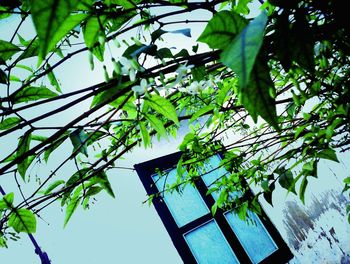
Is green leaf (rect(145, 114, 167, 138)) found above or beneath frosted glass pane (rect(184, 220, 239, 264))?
above

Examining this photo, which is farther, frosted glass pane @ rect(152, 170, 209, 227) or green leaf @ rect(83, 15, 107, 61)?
frosted glass pane @ rect(152, 170, 209, 227)

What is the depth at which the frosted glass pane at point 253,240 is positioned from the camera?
127 inches

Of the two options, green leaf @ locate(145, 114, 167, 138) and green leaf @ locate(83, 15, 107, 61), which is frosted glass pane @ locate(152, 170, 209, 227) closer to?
green leaf @ locate(145, 114, 167, 138)

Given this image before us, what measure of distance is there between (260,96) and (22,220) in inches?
33.7

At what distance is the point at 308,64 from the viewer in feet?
1.52

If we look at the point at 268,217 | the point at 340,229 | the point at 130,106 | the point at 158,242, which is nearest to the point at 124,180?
the point at 158,242

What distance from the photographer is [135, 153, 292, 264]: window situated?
3.10 m

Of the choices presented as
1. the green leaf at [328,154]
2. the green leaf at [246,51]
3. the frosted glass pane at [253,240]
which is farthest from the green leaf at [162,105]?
the frosted glass pane at [253,240]

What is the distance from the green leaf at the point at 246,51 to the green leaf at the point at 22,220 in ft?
2.80

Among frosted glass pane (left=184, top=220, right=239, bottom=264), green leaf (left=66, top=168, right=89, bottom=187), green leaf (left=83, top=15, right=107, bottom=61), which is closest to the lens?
green leaf (left=83, top=15, right=107, bottom=61)

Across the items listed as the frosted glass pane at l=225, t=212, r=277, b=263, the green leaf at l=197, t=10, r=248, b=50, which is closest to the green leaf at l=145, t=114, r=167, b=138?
the green leaf at l=197, t=10, r=248, b=50

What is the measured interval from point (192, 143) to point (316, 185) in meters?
2.31

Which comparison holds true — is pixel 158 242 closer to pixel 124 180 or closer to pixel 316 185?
pixel 124 180

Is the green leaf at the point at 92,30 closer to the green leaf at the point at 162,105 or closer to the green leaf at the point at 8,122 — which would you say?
the green leaf at the point at 162,105
